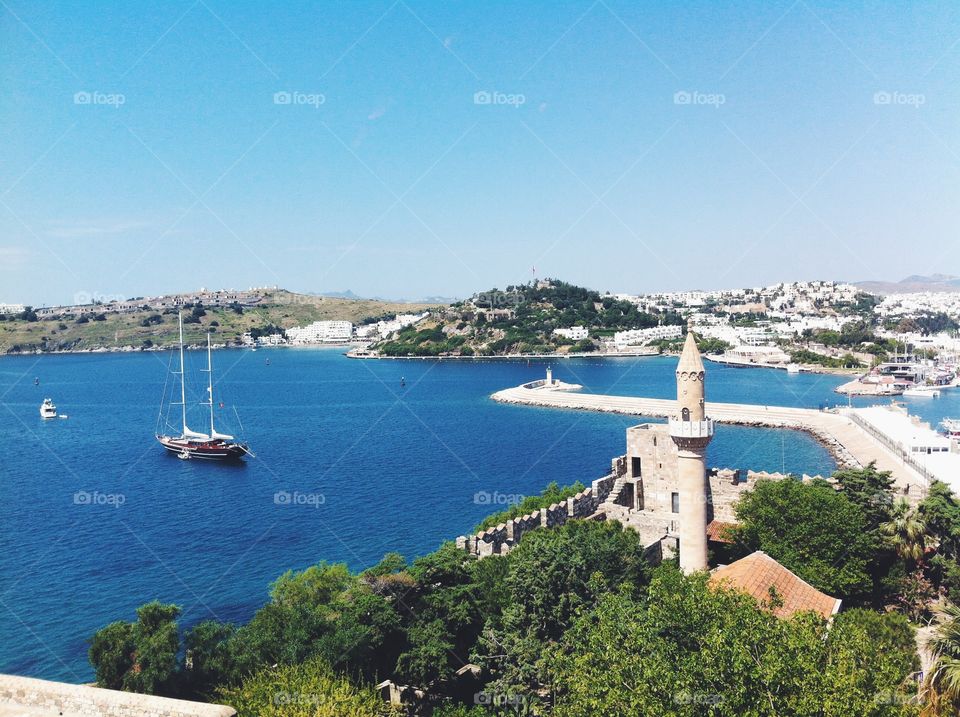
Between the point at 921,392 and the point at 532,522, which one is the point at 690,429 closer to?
the point at 532,522

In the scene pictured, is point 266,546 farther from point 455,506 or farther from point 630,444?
point 630,444

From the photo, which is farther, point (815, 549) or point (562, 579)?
point (815, 549)

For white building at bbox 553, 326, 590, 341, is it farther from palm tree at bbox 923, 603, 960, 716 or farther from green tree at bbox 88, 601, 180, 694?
palm tree at bbox 923, 603, 960, 716

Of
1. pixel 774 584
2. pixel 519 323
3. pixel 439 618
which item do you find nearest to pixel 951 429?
pixel 774 584

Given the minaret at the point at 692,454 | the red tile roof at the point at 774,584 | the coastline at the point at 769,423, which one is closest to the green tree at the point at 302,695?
the red tile roof at the point at 774,584

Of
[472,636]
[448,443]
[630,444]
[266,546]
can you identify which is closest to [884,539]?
[630,444]

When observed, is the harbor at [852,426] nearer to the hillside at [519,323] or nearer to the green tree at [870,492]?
the green tree at [870,492]
